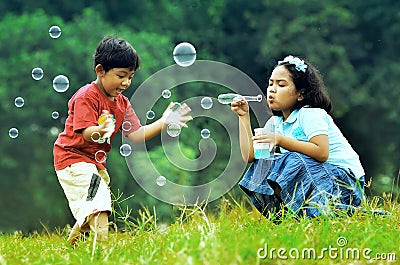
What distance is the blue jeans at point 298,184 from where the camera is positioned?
335cm

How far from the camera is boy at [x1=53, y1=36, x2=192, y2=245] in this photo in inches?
135

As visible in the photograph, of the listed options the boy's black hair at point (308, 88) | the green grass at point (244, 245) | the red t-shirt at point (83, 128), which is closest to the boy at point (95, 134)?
the red t-shirt at point (83, 128)

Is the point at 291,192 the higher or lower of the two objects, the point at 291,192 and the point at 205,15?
the lower

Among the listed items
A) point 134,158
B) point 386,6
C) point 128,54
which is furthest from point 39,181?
point 128,54

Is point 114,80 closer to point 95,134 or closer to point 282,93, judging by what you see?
point 95,134

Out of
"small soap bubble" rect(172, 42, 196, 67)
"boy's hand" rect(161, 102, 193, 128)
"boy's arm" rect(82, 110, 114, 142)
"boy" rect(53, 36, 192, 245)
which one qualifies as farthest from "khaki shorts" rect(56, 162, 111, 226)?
"small soap bubble" rect(172, 42, 196, 67)

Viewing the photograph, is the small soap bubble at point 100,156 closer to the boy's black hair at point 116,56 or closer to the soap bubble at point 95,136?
the soap bubble at point 95,136

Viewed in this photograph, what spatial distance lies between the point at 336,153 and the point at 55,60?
7.75 meters

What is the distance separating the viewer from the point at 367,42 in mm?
12320

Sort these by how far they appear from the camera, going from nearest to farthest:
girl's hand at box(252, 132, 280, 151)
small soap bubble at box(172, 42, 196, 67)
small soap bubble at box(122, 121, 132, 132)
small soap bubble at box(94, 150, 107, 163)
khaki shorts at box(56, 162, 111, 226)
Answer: girl's hand at box(252, 132, 280, 151) → khaki shorts at box(56, 162, 111, 226) → small soap bubble at box(94, 150, 107, 163) → small soap bubble at box(122, 121, 132, 132) → small soap bubble at box(172, 42, 196, 67)

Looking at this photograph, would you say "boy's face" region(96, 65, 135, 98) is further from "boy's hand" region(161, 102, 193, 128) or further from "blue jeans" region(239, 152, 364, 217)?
"blue jeans" region(239, 152, 364, 217)

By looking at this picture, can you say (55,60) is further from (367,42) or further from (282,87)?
(282,87)

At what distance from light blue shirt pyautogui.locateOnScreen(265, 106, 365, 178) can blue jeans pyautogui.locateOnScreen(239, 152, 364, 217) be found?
0.20ft

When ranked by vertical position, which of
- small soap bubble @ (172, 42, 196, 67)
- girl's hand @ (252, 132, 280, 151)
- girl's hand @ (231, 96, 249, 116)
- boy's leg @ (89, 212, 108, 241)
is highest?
small soap bubble @ (172, 42, 196, 67)
